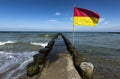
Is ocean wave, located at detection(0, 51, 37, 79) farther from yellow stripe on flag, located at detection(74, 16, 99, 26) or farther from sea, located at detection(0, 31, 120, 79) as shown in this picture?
yellow stripe on flag, located at detection(74, 16, 99, 26)

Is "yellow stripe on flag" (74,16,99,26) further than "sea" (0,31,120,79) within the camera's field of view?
Yes

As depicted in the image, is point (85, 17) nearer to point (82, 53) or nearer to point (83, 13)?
point (83, 13)

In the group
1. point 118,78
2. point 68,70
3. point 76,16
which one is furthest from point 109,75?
point 76,16

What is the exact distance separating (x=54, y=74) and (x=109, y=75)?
9.65 feet

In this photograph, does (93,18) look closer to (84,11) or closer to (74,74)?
(84,11)

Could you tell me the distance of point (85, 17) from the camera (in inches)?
315

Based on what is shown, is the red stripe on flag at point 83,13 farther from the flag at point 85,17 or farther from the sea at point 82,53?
the sea at point 82,53

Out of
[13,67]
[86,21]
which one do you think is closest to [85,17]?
[86,21]

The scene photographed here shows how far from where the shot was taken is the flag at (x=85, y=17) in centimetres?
793

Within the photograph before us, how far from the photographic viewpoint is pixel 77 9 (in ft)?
27.0

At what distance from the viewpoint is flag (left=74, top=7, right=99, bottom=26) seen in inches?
312

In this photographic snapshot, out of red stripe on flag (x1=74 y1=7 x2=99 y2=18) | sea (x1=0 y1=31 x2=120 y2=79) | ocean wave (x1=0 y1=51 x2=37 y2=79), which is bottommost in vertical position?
sea (x1=0 y1=31 x2=120 y2=79)

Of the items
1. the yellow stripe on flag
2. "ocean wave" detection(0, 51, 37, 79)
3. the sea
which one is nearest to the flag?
the yellow stripe on flag

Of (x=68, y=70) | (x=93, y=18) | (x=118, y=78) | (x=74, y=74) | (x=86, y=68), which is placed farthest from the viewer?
(x=93, y=18)
